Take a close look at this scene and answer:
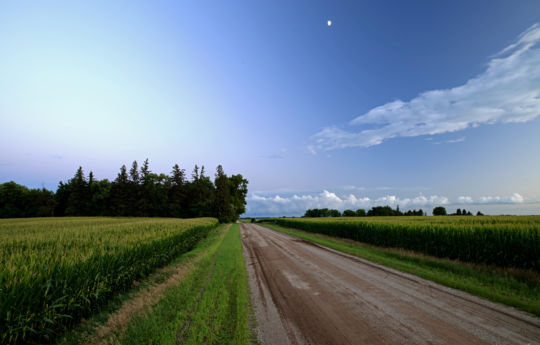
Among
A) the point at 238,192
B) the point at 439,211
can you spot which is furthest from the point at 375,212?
the point at 238,192

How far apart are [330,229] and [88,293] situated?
23.2 meters

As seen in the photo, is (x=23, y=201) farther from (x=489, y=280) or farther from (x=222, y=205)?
(x=489, y=280)

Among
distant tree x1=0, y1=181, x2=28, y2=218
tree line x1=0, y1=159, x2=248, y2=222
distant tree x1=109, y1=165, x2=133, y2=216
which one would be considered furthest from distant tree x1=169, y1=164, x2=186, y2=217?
distant tree x1=0, y1=181, x2=28, y2=218

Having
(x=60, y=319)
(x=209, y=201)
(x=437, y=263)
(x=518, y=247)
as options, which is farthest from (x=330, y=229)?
(x=209, y=201)

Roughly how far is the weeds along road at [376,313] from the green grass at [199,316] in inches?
17.8

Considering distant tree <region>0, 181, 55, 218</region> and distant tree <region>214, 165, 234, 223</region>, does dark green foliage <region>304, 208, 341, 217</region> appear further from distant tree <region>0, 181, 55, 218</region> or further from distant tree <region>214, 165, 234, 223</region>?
distant tree <region>0, 181, 55, 218</region>

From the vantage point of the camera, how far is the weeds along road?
11.9ft

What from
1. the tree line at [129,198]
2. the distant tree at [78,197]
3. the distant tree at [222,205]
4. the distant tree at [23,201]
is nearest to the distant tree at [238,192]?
the tree line at [129,198]

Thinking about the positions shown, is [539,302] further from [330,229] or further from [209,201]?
[209,201]

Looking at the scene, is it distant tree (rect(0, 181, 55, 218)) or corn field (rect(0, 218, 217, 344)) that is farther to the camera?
distant tree (rect(0, 181, 55, 218))

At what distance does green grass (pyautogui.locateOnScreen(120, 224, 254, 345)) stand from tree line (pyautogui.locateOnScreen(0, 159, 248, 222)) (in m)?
51.3

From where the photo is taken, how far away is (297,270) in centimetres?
812

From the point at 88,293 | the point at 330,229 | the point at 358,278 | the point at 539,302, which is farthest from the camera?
the point at 330,229

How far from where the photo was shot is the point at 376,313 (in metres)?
4.50
